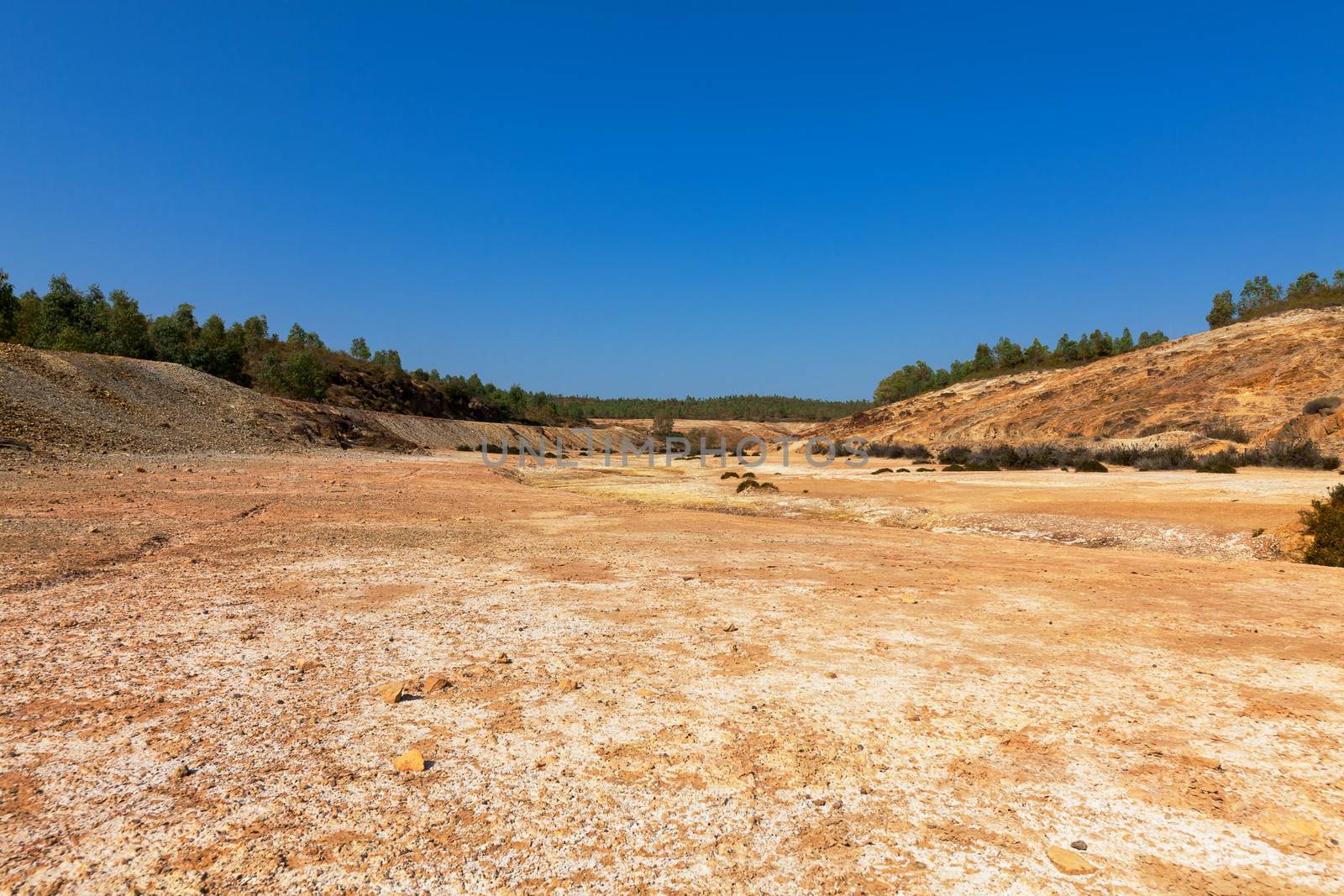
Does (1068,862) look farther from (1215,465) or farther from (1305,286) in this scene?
(1305,286)

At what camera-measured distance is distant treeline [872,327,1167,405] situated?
78062 millimetres

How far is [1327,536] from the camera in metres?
11.8

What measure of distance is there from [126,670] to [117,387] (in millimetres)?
43351

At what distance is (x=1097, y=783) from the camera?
3980 millimetres

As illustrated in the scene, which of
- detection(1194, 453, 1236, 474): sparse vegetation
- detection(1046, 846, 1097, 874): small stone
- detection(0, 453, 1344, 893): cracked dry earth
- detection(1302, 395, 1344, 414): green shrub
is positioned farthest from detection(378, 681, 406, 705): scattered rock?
detection(1302, 395, 1344, 414): green shrub

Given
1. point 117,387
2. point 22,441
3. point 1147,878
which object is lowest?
point 1147,878

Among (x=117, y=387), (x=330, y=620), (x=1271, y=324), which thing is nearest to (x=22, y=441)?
(x=117, y=387)

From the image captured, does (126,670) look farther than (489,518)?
No

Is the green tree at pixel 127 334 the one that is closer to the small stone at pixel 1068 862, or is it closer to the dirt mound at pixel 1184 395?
the dirt mound at pixel 1184 395

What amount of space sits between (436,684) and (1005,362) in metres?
98.2

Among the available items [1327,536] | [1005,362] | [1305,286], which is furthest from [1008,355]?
[1327,536]

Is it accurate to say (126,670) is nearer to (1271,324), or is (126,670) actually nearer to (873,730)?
(873,730)

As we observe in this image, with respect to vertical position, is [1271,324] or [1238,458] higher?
[1271,324]

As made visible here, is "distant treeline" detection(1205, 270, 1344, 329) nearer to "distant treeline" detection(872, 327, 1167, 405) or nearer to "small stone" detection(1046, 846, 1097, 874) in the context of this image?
"distant treeline" detection(872, 327, 1167, 405)
